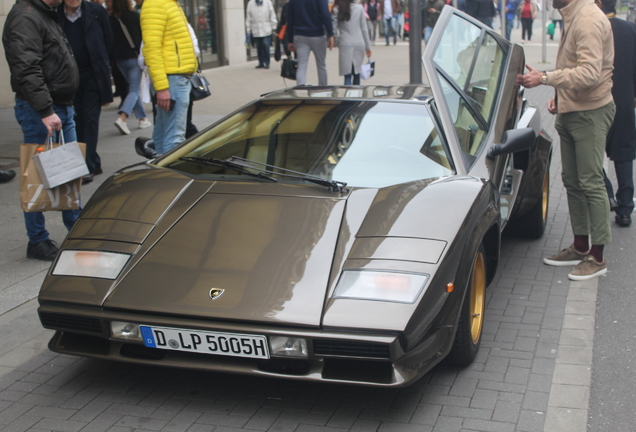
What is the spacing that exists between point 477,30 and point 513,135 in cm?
93

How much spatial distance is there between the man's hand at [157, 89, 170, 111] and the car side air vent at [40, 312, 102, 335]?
3434 millimetres

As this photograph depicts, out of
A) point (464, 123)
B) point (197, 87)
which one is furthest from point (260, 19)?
point (464, 123)

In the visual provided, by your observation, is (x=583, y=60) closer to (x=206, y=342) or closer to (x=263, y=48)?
(x=206, y=342)

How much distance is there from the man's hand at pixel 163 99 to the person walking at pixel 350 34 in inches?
224

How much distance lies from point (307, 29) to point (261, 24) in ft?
25.2

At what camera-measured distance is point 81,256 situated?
136 inches

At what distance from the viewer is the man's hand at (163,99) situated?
21.0ft

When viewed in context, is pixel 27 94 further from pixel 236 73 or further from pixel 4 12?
pixel 236 73

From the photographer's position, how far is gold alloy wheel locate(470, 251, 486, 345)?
3715 mm

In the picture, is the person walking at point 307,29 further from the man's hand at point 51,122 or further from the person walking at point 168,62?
the man's hand at point 51,122

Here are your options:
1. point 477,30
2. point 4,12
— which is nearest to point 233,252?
point 477,30

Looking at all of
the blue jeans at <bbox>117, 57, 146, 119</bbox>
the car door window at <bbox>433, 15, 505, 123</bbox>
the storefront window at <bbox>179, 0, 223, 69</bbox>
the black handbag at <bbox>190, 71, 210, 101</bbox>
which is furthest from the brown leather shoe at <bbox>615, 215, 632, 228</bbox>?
the storefront window at <bbox>179, 0, 223, 69</bbox>

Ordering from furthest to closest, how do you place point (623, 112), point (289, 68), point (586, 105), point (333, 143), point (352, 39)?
point (352, 39) < point (289, 68) < point (623, 112) < point (586, 105) < point (333, 143)

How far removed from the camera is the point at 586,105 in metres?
4.90
